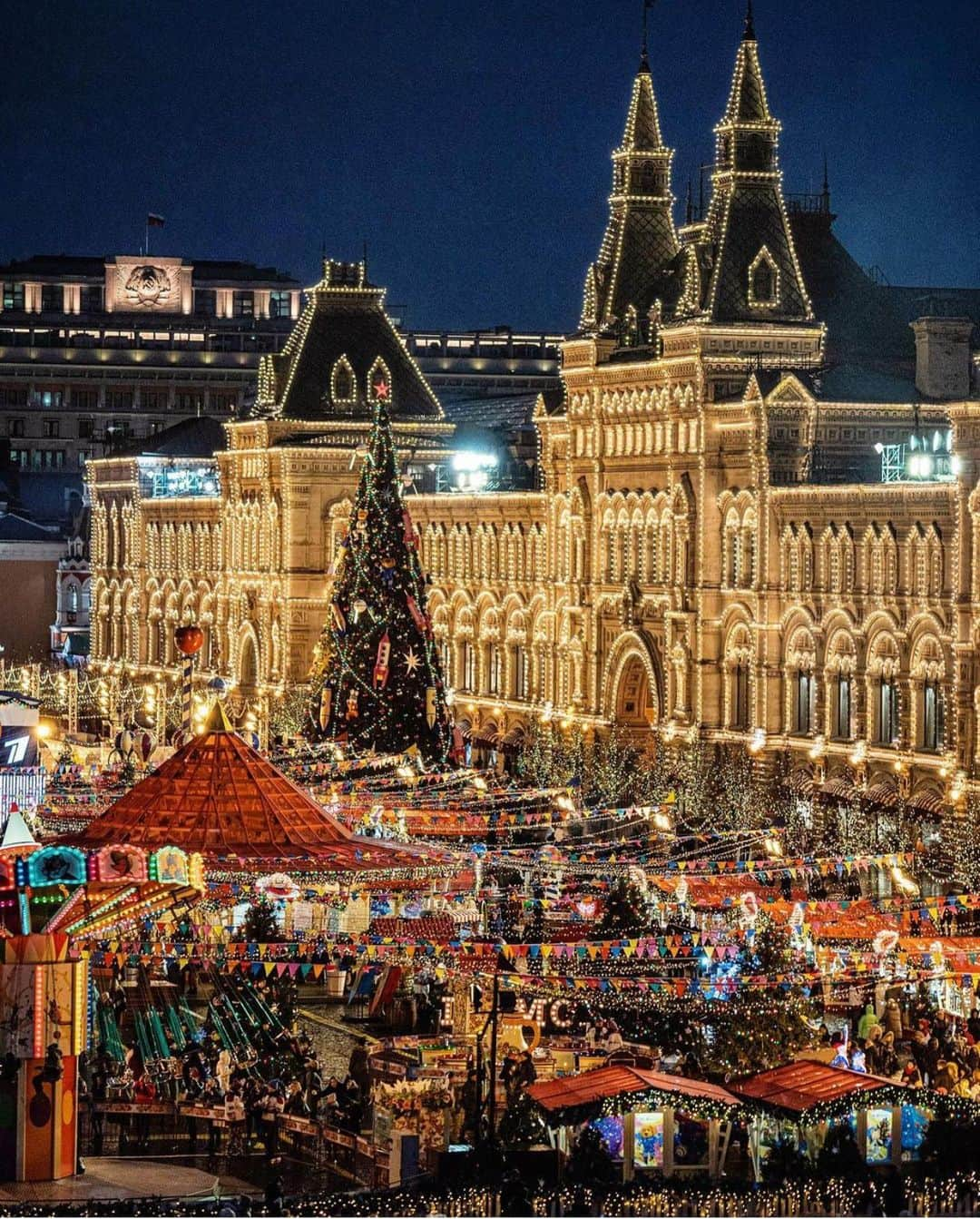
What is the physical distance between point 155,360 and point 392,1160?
13640 cm

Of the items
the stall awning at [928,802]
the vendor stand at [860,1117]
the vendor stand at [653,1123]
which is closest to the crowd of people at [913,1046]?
the vendor stand at [860,1117]

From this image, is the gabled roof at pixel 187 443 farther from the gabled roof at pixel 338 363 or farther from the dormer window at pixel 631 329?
the dormer window at pixel 631 329

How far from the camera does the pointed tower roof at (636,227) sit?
97.6m

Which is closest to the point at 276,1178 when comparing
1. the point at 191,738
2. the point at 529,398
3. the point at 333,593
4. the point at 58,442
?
the point at 191,738

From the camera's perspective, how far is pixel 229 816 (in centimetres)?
5528

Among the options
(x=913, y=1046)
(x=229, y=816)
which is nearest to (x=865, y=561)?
(x=229, y=816)

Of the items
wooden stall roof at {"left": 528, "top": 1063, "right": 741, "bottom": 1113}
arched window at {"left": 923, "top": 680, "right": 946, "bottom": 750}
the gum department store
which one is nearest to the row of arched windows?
the gum department store

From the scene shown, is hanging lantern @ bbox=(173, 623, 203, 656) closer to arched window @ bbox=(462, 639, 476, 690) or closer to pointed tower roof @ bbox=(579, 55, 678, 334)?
pointed tower roof @ bbox=(579, 55, 678, 334)

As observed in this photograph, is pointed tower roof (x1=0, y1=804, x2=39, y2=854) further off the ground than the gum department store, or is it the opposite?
the gum department store

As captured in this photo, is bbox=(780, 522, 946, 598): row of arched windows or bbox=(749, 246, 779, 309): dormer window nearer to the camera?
bbox=(780, 522, 946, 598): row of arched windows

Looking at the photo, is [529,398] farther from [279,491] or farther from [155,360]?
[155,360]

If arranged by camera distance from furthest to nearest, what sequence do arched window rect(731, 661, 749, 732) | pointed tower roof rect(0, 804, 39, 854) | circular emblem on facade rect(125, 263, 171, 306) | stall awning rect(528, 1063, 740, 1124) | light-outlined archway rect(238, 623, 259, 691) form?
circular emblem on facade rect(125, 263, 171, 306) < light-outlined archway rect(238, 623, 259, 691) < arched window rect(731, 661, 749, 732) < stall awning rect(528, 1063, 740, 1124) < pointed tower roof rect(0, 804, 39, 854)

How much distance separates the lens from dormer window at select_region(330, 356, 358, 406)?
118 meters

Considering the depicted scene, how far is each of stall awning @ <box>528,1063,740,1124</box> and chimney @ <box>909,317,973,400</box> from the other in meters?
47.8
